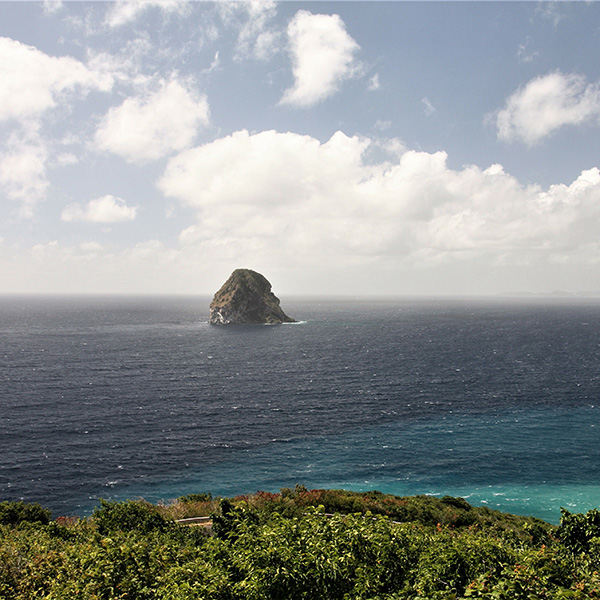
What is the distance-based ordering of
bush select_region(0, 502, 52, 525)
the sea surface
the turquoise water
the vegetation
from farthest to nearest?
the sea surface < the turquoise water < bush select_region(0, 502, 52, 525) < the vegetation

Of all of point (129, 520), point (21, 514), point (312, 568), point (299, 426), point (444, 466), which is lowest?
point (444, 466)

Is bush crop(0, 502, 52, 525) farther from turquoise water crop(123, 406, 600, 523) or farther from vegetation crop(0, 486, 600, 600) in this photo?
vegetation crop(0, 486, 600, 600)

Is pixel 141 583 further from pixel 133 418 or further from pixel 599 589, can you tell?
pixel 133 418

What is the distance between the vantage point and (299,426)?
2867 inches

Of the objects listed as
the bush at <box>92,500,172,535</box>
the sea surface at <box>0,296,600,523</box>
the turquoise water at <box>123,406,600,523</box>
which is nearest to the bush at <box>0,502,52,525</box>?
the sea surface at <box>0,296,600,523</box>

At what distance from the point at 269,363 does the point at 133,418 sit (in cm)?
5903

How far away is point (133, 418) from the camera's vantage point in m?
74.6

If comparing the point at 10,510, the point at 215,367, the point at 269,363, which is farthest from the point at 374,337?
the point at 10,510

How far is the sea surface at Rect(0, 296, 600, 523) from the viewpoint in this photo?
52.3 meters

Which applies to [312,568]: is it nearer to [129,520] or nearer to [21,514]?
[129,520]

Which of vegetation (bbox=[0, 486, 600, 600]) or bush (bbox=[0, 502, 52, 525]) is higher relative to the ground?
vegetation (bbox=[0, 486, 600, 600])

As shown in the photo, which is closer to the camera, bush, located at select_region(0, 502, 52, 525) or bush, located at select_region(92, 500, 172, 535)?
bush, located at select_region(92, 500, 172, 535)

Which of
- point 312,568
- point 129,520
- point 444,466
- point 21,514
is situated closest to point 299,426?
point 444,466

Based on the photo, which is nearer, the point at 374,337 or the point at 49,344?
the point at 49,344
